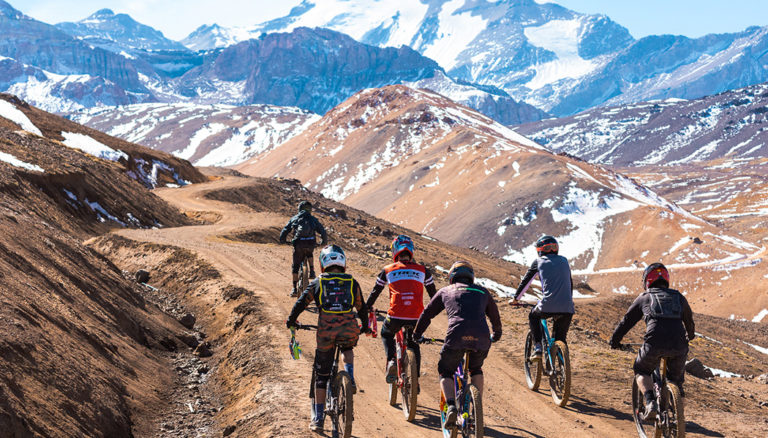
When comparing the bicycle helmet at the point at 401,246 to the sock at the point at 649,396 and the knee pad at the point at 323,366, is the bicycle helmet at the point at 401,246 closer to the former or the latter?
the knee pad at the point at 323,366

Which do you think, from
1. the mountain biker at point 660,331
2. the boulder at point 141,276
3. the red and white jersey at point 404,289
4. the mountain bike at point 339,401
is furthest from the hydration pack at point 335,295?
the boulder at point 141,276

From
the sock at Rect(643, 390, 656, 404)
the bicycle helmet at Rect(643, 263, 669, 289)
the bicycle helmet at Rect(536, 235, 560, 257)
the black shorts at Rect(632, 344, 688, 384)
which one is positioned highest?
the bicycle helmet at Rect(536, 235, 560, 257)

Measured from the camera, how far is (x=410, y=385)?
1151 cm

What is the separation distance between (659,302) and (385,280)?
466cm

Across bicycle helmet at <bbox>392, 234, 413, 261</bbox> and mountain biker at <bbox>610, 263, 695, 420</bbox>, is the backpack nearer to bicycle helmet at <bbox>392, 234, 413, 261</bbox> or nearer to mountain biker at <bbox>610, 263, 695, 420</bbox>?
bicycle helmet at <bbox>392, 234, 413, 261</bbox>

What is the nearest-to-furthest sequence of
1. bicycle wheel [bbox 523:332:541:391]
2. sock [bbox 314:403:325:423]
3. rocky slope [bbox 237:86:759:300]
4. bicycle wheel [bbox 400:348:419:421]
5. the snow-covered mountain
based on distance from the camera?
sock [bbox 314:403:325:423] < bicycle wheel [bbox 400:348:419:421] < bicycle wheel [bbox 523:332:541:391] < rocky slope [bbox 237:86:759:300] < the snow-covered mountain

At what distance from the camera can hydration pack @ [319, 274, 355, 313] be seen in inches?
396

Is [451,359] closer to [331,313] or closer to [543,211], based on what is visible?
[331,313]

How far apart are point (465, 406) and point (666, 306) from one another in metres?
3.58

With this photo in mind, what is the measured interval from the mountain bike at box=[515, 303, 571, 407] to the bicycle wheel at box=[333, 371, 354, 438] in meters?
4.48

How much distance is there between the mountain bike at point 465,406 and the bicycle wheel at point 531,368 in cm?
406

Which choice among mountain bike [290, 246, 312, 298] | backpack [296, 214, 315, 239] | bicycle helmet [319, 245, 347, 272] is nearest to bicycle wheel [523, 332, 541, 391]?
bicycle helmet [319, 245, 347, 272]

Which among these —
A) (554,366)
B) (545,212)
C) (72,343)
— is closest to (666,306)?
(554,366)

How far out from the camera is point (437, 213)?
582 feet
